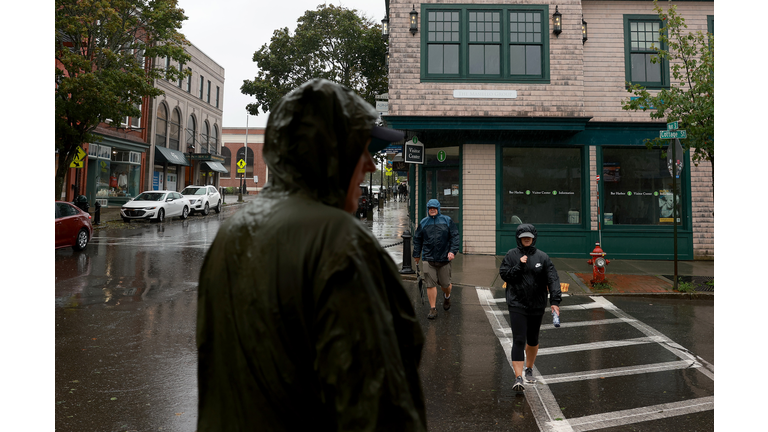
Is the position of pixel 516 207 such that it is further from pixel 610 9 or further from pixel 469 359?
pixel 469 359

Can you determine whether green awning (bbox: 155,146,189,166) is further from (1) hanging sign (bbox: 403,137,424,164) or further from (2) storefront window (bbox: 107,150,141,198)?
(1) hanging sign (bbox: 403,137,424,164)

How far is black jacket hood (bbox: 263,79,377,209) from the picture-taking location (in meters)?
1.31

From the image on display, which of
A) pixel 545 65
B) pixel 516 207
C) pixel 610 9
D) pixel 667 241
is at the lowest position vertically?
pixel 667 241

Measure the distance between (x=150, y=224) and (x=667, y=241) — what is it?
20.9 meters

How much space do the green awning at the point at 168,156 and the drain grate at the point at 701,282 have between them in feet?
112

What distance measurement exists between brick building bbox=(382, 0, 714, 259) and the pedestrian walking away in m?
9.40

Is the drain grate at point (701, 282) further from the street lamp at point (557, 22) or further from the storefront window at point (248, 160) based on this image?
the storefront window at point (248, 160)

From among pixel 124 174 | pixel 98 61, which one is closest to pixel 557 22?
pixel 98 61

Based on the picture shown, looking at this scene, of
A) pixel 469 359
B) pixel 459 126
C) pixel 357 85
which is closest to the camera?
pixel 469 359

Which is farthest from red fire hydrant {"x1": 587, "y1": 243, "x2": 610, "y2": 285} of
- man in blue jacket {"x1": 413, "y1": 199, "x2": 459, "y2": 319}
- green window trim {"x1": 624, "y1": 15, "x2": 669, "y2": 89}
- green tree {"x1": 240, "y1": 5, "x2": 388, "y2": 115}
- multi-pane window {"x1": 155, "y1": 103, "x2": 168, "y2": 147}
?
multi-pane window {"x1": 155, "y1": 103, "x2": 168, "y2": 147}

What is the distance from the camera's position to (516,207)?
14914 millimetres

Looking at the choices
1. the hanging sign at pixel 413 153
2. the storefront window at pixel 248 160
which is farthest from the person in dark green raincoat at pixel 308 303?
the storefront window at pixel 248 160

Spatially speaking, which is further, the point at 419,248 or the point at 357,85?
the point at 357,85

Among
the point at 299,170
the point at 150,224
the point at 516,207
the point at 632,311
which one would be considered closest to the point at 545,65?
the point at 516,207
